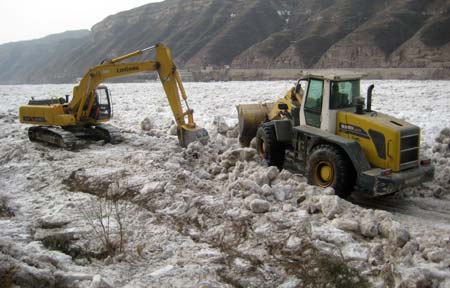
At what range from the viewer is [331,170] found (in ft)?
24.7

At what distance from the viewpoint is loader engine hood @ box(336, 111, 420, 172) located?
7039 mm

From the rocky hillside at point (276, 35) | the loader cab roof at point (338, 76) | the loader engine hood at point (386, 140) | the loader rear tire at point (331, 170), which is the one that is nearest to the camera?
the loader engine hood at point (386, 140)

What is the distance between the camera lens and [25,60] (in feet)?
416

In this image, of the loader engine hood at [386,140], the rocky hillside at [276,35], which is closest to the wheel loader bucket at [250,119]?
the loader engine hood at [386,140]

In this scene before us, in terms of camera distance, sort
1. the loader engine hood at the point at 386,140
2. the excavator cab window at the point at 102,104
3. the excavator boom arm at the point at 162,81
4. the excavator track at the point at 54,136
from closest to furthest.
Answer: the loader engine hood at the point at 386,140
the excavator boom arm at the point at 162,81
the excavator track at the point at 54,136
the excavator cab window at the point at 102,104

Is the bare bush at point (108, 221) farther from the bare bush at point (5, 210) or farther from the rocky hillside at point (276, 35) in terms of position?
the rocky hillside at point (276, 35)

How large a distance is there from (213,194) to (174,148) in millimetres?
3394

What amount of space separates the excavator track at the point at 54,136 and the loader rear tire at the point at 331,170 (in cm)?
600

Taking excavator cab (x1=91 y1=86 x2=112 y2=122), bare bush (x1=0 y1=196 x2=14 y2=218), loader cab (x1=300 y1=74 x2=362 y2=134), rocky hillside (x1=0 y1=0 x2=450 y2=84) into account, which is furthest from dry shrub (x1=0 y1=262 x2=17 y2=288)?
rocky hillside (x1=0 y1=0 x2=450 y2=84)

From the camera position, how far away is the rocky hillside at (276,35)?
50375mm

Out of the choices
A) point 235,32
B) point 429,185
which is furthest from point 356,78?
point 235,32

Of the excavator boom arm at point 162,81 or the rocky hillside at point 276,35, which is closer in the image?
the excavator boom arm at point 162,81

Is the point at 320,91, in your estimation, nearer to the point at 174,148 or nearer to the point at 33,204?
the point at 174,148

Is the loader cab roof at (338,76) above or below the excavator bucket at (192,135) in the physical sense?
above
